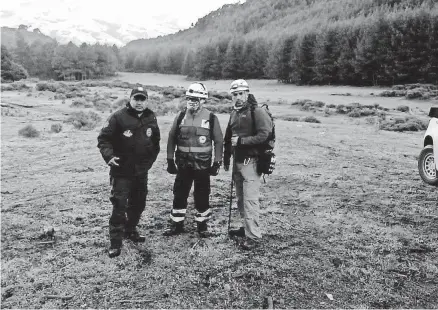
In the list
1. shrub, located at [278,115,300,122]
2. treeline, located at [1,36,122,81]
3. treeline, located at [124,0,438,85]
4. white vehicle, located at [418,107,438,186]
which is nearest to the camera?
white vehicle, located at [418,107,438,186]

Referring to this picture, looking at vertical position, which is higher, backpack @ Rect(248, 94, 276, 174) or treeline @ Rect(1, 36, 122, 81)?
treeline @ Rect(1, 36, 122, 81)

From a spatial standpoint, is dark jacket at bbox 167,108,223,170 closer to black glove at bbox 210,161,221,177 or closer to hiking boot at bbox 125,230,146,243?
black glove at bbox 210,161,221,177

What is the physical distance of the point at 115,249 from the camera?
15.6 ft

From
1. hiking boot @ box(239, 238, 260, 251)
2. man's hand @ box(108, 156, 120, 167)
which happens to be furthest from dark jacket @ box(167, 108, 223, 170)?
hiking boot @ box(239, 238, 260, 251)

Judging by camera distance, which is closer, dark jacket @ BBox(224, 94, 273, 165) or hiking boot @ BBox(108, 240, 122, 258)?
hiking boot @ BBox(108, 240, 122, 258)

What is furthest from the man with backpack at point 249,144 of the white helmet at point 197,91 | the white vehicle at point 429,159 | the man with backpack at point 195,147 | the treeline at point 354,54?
the treeline at point 354,54

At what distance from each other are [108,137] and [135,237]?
1441mm

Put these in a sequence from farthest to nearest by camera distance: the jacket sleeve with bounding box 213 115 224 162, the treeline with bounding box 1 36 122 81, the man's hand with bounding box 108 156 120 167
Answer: the treeline with bounding box 1 36 122 81, the jacket sleeve with bounding box 213 115 224 162, the man's hand with bounding box 108 156 120 167

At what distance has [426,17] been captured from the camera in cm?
5197

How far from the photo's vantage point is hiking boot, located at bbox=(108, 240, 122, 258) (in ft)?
15.5

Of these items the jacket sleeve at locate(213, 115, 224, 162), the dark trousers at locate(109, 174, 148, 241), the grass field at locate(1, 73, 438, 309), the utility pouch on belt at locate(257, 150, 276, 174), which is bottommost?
the grass field at locate(1, 73, 438, 309)

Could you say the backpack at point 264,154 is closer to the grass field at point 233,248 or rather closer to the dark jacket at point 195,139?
the dark jacket at point 195,139

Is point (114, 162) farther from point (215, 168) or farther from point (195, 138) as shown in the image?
point (215, 168)

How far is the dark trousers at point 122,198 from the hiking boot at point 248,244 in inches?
57.3
